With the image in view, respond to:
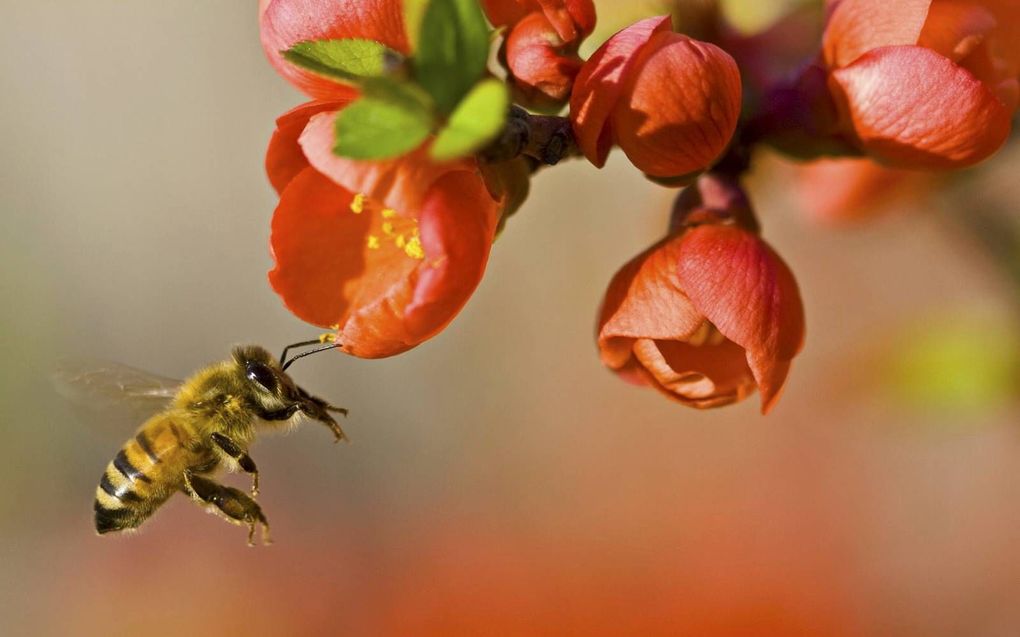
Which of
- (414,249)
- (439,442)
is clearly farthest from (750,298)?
(439,442)

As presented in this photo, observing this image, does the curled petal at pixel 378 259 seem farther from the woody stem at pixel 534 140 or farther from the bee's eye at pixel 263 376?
the bee's eye at pixel 263 376

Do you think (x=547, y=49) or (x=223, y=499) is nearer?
(x=547, y=49)

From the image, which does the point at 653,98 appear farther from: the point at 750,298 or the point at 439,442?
the point at 439,442

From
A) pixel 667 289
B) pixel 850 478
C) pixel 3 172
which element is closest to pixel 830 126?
pixel 667 289

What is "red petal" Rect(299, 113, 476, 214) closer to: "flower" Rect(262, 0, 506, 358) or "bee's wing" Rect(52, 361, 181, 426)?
"flower" Rect(262, 0, 506, 358)

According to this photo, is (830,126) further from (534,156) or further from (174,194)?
(174,194)

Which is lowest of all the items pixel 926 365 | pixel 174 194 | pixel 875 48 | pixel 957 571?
pixel 957 571
